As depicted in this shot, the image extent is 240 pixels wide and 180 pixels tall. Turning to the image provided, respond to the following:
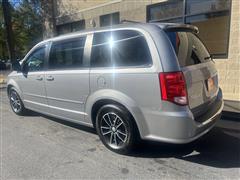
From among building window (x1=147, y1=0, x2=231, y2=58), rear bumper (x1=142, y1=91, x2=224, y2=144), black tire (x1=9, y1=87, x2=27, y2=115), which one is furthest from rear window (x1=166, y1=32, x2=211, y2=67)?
black tire (x1=9, y1=87, x2=27, y2=115)

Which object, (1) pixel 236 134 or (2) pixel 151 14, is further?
(2) pixel 151 14

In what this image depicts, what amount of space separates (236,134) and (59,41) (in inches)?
141

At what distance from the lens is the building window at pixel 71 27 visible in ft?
38.0

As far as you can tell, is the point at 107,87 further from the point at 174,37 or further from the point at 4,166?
the point at 4,166

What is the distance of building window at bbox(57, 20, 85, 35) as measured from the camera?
38.0 feet

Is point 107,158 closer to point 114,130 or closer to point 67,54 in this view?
point 114,130

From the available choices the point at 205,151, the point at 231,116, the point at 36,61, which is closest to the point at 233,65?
the point at 231,116

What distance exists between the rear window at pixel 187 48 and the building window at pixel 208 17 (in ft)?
11.7

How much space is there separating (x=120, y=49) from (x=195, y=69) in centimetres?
107

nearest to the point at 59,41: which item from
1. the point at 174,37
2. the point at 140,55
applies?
the point at 140,55

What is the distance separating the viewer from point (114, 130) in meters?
3.71

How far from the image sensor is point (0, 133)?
487cm

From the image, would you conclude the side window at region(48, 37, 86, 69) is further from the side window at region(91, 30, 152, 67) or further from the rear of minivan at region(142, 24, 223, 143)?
the rear of minivan at region(142, 24, 223, 143)

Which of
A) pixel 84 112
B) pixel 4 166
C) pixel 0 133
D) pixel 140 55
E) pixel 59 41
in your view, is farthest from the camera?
pixel 0 133
